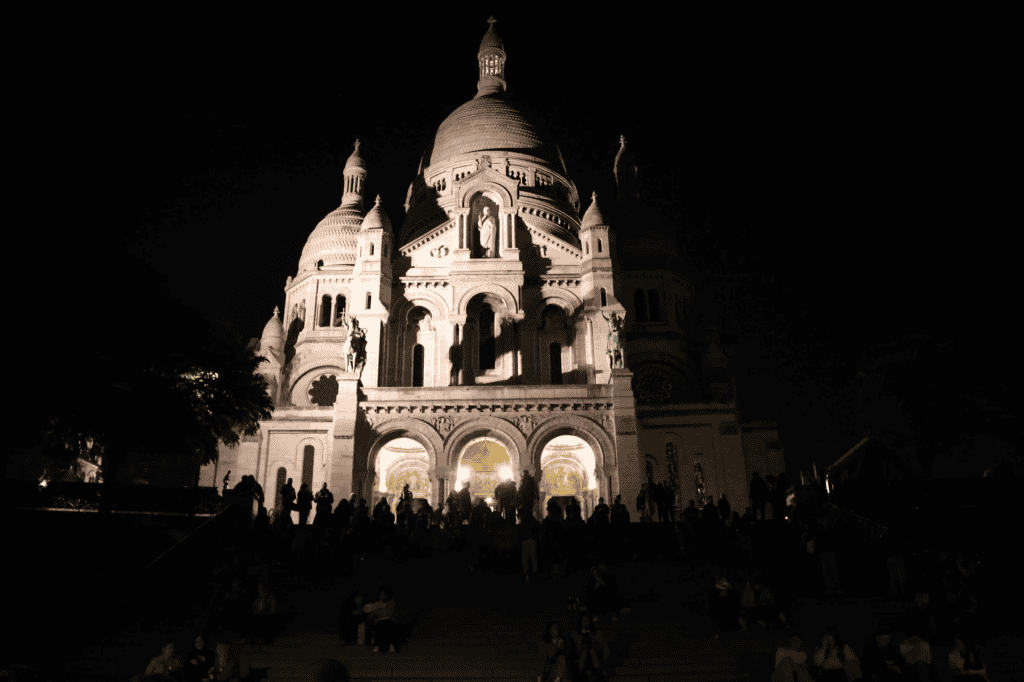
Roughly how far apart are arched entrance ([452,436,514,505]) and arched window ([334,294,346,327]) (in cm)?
1621

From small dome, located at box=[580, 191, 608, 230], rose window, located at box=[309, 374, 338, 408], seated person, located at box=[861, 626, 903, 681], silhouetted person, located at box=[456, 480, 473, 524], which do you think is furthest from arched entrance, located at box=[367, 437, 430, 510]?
seated person, located at box=[861, 626, 903, 681]

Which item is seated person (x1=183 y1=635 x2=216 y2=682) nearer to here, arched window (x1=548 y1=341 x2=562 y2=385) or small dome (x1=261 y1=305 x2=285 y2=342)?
arched window (x1=548 y1=341 x2=562 y2=385)

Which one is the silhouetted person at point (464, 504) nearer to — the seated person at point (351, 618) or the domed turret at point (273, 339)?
the seated person at point (351, 618)

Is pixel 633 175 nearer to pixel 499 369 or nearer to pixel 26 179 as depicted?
pixel 499 369

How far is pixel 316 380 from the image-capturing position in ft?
138

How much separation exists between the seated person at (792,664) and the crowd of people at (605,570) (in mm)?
17

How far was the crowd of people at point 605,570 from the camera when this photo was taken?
35.7 ft

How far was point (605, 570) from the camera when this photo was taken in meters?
14.2

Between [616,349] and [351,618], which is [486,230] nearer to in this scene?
[616,349]

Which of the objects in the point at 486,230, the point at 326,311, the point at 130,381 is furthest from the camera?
the point at 326,311

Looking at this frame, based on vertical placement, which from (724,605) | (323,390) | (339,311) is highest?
(339,311)

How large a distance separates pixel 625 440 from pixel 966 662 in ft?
59.7

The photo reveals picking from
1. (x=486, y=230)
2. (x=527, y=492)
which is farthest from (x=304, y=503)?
(x=486, y=230)

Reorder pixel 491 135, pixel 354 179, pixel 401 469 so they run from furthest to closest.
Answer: pixel 354 179 < pixel 491 135 < pixel 401 469
